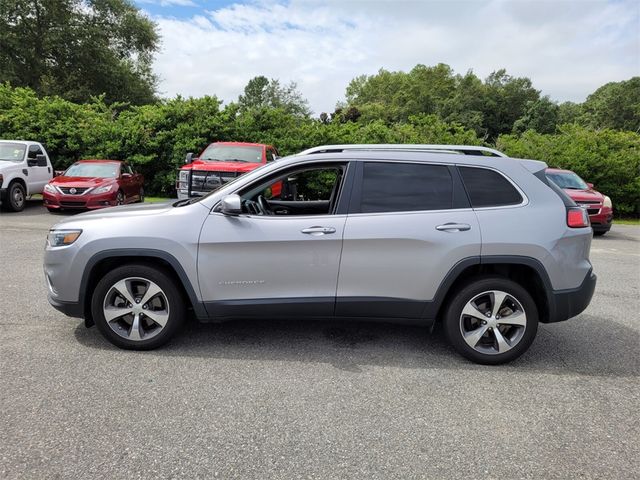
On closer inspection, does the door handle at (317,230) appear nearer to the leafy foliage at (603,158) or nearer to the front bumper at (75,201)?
the front bumper at (75,201)

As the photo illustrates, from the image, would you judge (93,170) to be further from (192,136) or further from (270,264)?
(270,264)

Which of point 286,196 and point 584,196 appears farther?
point 584,196

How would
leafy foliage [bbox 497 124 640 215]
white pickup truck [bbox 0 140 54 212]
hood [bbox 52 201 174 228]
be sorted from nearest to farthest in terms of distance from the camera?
hood [bbox 52 201 174 228] → white pickup truck [bbox 0 140 54 212] → leafy foliage [bbox 497 124 640 215]

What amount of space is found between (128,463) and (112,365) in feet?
4.27

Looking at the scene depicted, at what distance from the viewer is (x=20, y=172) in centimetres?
1273

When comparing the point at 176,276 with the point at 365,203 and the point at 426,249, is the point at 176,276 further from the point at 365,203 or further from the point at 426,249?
the point at 426,249

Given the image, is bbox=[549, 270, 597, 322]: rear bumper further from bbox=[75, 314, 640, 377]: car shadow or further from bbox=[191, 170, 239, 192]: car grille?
bbox=[191, 170, 239, 192]: car grille

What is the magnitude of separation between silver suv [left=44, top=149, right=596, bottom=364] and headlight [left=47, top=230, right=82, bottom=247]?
1 cm

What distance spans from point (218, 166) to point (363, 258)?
8.68 meters

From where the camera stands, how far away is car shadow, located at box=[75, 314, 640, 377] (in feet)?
12.6

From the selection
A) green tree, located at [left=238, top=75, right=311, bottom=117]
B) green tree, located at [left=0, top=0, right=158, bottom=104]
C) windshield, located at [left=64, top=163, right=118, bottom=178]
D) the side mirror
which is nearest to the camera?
the side mirror

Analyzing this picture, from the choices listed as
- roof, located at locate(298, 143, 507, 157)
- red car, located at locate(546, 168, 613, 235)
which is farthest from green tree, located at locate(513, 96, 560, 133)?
roof, located at locate(298, 143, 507, 157)

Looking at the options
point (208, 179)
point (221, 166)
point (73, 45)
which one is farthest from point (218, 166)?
point (73, 45)

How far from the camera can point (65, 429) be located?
9.11 feet
